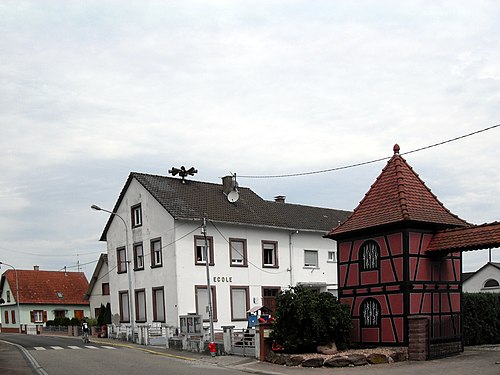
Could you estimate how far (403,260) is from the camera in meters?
22.2

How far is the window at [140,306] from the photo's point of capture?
127 ft

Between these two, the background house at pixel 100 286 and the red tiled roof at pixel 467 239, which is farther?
the background house at pixel 100 286

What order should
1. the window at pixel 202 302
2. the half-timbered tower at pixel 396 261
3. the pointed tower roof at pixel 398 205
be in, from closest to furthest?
the half-timbered tower at pixel 396 261 < the pointed tower roof at pixel 398 205 < the window at pixel 202 302

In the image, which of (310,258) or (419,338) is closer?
(419,338)

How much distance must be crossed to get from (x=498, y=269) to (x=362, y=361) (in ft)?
114

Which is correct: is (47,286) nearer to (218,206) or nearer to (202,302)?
(218,206)

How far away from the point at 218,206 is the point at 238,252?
9.98 ft

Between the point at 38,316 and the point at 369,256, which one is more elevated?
the point at 369,256

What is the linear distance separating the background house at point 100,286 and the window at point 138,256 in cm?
1230

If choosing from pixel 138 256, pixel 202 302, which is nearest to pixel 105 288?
pixel 138 256

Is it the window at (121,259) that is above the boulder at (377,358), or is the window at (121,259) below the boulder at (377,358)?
above

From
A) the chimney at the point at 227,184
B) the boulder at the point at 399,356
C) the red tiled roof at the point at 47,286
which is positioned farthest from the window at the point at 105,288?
the boulder at the point at 399,356

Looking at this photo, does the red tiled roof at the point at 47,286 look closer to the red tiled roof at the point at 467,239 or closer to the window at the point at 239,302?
the window at the point at 239,302

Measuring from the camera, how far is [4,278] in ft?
220
